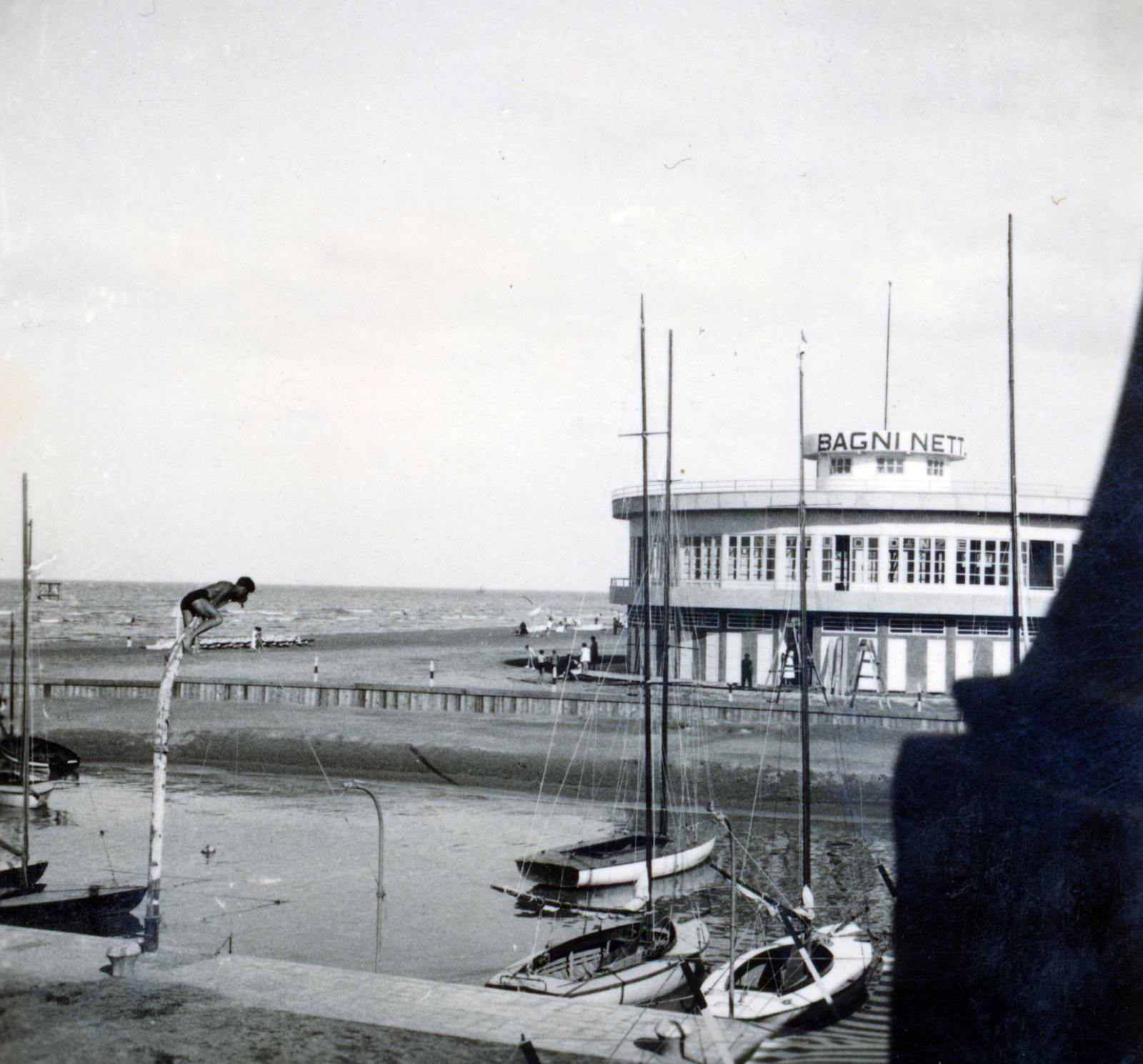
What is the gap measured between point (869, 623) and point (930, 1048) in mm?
29024

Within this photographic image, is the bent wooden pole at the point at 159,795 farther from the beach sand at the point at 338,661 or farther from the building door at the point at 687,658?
the beach sand at the point at 338,661

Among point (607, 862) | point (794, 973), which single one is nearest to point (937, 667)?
point (607, 862)

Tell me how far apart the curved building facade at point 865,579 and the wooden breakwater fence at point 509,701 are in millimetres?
1976

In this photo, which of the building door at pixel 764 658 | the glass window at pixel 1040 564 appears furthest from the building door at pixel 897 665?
the glass window at pixel 1040 564

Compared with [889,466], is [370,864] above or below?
below

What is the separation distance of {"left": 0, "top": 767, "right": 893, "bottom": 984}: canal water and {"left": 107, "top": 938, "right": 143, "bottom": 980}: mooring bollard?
748cm

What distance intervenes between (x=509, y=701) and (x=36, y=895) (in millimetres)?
23336

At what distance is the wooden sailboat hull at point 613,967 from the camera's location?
14125mm

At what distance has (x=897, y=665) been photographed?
3881cm

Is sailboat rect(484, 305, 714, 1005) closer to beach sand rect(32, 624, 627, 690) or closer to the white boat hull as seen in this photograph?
the white boat hull

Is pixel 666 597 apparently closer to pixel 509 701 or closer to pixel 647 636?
pixel 647 636

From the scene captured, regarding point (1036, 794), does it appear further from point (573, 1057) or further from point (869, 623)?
point (869, 623)

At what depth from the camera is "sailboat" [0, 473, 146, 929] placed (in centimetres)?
1608

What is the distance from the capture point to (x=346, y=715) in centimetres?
3922
